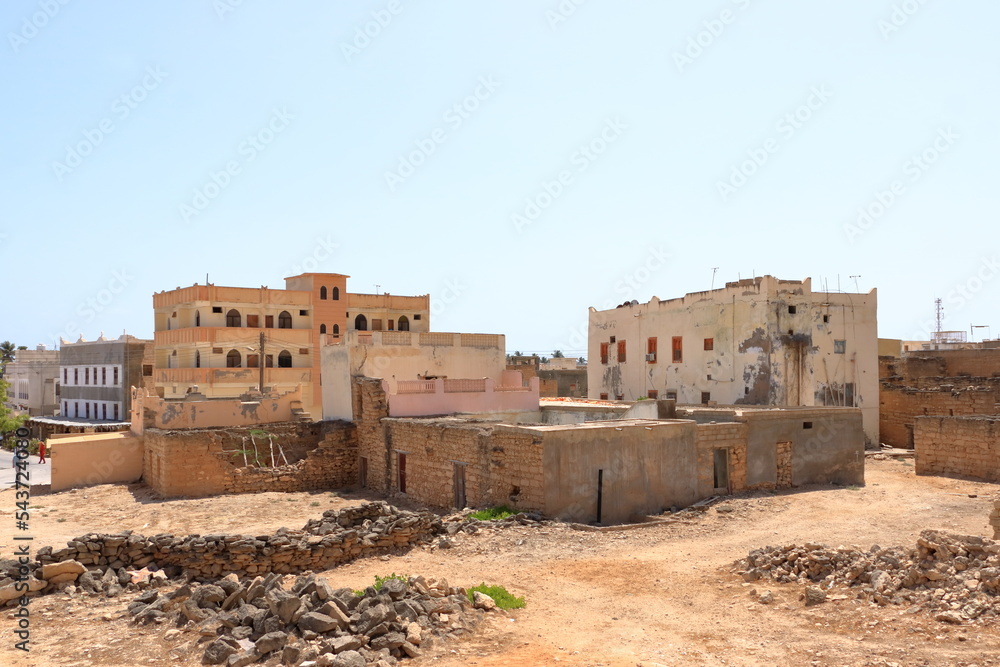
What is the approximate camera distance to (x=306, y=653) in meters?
8.67

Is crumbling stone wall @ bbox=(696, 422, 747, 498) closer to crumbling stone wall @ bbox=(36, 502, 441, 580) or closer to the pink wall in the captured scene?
crumbling stone wall @ bbox=(36, 502, 441, 580)

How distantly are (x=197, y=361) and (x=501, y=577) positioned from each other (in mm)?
39845

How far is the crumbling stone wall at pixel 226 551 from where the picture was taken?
1284 centimetres

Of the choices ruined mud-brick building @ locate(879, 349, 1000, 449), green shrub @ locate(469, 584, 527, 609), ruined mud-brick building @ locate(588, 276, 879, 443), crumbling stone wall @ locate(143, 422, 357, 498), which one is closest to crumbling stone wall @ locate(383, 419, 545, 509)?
crumbling stone wall @ locate(143, 422, 357, 498)

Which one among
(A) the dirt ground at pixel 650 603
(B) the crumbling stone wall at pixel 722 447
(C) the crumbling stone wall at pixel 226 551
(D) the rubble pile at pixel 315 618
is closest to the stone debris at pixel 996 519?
(A) the dirt ground at pixel 650 603

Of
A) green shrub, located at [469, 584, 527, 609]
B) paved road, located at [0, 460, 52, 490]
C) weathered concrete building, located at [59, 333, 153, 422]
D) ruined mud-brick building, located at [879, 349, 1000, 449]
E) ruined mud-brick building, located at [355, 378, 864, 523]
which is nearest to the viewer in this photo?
green shrub, located at [469, 584, 527, 609]

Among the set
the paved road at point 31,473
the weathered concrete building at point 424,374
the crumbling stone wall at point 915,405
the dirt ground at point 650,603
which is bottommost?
the paved road at point 31,473

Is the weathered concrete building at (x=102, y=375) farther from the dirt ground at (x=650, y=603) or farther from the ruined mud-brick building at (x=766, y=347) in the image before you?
the dirt ground at (x=650, y=603)

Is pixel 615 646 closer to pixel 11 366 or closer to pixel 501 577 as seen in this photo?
pixel 501 577

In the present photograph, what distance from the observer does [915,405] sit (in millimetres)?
33469

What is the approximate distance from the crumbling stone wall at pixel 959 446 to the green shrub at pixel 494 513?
1451 centimetres

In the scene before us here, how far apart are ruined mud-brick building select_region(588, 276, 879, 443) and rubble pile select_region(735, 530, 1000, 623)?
806 inches

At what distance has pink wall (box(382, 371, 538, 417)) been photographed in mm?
25591

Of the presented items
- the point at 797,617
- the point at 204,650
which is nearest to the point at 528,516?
the point at 797,617
